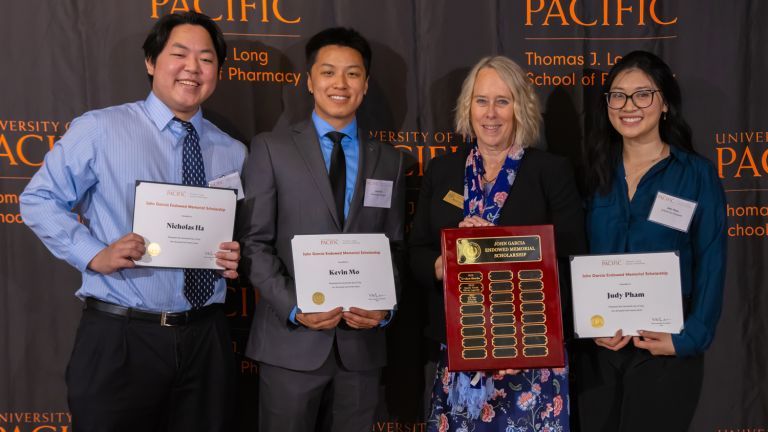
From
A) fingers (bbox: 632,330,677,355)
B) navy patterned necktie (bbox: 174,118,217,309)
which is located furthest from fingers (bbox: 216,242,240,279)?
fingers (bbox: 632,330,677,355)

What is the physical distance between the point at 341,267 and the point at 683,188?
132cm

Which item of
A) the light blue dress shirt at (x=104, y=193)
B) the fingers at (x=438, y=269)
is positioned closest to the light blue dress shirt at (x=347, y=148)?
the fingers at (x=438, y=269)

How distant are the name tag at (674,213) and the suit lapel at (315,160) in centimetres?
120

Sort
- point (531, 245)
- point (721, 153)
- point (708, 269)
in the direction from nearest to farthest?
1. point (531, 245)
2. point (708, 269)
3. point (721, 153)

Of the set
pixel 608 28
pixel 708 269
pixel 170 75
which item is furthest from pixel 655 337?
pixel 170 75

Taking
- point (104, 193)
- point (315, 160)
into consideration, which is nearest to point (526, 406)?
point (315, 160)

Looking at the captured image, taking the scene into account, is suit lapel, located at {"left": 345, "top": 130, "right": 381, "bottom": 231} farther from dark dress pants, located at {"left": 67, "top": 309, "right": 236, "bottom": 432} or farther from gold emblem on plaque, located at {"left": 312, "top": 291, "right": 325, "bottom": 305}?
dark dress pants, located at {"left": 67, "top": 309, "right": 236, "bottom": 432}

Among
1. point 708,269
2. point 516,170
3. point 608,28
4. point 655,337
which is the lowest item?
point 655,337

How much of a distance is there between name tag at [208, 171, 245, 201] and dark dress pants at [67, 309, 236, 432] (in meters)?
0.52

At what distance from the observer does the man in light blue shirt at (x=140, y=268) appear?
2.30 m

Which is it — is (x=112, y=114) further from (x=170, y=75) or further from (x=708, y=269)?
(x=708, y=269)

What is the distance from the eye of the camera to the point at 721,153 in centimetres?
325

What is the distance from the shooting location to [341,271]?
2330mm

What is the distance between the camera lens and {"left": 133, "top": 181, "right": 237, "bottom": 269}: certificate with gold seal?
87.4 inches
